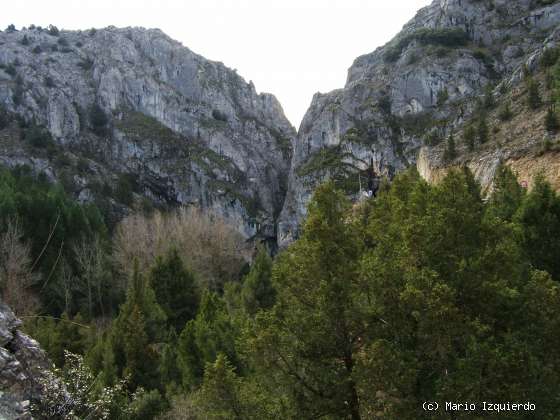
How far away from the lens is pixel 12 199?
42.8m

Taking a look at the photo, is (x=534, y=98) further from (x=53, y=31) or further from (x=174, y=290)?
(x=53, y=31)

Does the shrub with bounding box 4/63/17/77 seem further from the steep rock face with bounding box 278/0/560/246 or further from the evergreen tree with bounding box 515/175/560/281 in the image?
the evergreen tree with bounding box 515/175/560/281

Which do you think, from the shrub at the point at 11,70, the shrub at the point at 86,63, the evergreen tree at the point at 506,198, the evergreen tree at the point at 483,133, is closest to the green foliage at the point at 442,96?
the evergreen tree at the point at 483,133

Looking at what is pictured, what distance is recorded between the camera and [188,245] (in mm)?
48938

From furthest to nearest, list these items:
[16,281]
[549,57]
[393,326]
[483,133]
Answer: [549,57] < [483,133] < [16,281] < [393,326]

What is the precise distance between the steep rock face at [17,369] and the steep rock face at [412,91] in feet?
210

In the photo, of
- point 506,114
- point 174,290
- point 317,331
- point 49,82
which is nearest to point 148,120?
point 49,82

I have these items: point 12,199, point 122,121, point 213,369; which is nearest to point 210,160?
point 122,121

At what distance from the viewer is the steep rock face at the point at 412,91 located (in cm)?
7475

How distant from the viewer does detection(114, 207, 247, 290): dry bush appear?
150 ft

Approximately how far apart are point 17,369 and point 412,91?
80121mm

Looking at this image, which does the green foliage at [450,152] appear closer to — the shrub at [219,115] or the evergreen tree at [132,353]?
the evergreen tree at [132,353]

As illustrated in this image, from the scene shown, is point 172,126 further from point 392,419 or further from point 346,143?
point 392,419

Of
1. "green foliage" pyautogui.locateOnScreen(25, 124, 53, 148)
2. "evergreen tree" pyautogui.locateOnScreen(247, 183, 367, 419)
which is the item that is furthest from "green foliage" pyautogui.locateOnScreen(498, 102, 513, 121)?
"green foliage" pyautogui.locateOnScreen(25, 124, 53, 148)
